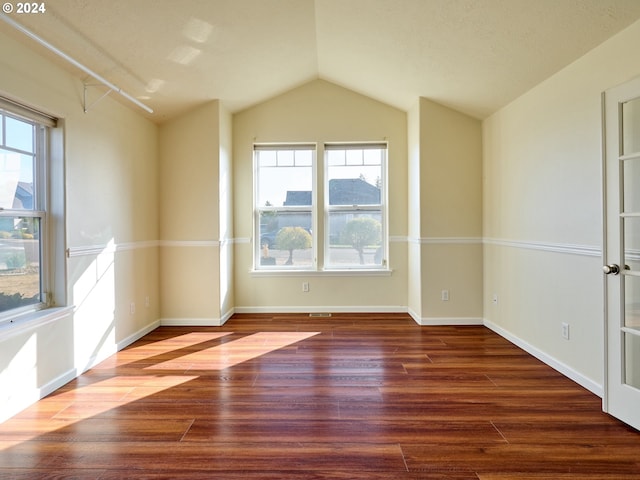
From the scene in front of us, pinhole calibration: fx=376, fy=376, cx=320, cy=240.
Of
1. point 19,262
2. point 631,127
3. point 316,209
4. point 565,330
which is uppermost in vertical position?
point 631,127

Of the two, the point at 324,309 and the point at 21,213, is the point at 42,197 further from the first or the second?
the point at 324,309

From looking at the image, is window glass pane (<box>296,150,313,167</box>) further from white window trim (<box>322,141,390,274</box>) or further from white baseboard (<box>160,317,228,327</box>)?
white baseboard (<box>160,317,228,327</box>)

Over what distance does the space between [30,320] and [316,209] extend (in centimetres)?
329

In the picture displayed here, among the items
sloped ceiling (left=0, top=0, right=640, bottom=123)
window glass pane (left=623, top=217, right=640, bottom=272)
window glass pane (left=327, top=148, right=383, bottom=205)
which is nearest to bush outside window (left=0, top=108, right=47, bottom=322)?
sloped ceiling (left=0, top=0, right=640, bottom=123)

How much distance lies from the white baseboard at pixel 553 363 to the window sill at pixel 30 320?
12.2ft

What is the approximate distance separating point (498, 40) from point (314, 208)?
9.22 ft

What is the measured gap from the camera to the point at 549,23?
8.21 feet

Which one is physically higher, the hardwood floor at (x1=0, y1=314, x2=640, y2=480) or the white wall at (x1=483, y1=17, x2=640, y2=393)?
the white wall at (x1=483, y1=17, x2=640, y2=393)

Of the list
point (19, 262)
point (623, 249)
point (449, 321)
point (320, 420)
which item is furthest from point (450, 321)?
point (19, 262)

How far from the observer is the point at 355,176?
5039mm

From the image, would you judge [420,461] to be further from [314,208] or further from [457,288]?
[314,208]

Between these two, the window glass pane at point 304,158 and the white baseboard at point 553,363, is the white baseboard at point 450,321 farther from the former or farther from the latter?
the window glass pane at point 304,158

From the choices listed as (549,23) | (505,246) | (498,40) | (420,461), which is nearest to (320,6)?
(498,40)

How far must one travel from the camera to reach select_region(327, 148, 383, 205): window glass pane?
5.02 meters
